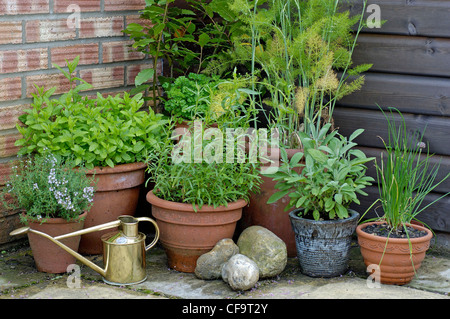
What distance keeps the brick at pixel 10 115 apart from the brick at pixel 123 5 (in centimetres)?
80

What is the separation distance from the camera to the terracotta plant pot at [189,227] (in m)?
3.15

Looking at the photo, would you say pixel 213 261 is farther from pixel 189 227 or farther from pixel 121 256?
pixel 121 256

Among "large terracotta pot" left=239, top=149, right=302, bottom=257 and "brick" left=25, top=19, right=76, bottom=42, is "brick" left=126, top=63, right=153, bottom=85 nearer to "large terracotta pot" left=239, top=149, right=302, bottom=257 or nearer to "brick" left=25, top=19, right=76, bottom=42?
"brick" left=25, top=19, right=76, bottom=42

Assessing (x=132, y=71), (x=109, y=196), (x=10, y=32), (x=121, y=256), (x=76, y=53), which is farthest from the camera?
(x=132, y=71)

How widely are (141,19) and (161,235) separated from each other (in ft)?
4.69

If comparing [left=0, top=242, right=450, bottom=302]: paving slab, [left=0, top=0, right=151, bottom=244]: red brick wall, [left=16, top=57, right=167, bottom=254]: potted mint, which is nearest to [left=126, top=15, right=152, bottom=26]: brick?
[left=0, top=0, right=151, bottom=244]: red brick wall

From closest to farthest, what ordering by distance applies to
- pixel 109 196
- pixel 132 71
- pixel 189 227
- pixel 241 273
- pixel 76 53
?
pixel 241 273 < pixel 189 227 < pixel 109 196 < pixel 76 53 < pixel 132 71

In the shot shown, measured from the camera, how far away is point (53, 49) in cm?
351

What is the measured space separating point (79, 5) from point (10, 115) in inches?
28.9

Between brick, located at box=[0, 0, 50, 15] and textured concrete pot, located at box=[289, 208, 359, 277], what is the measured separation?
1688mm

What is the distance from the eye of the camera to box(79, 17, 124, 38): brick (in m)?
3.64

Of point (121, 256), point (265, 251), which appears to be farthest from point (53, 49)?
point (265, 251)

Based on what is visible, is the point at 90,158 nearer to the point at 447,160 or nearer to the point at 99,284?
the point at 99,284

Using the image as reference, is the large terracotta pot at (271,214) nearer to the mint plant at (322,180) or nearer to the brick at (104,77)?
the mint plant at (322,180)
